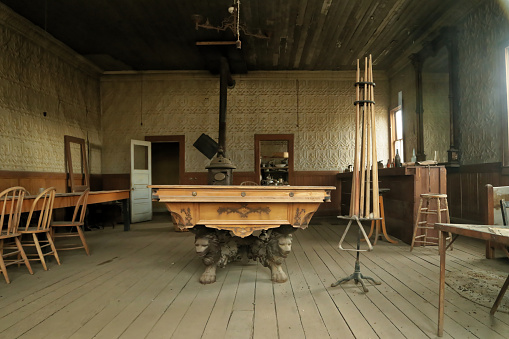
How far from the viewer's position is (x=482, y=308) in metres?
2.43

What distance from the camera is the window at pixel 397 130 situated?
8156mm

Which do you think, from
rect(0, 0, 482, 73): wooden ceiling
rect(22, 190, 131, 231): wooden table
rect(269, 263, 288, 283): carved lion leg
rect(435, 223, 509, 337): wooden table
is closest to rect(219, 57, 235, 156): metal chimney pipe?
rect(0, 0, 482, 73): wooden ceiling

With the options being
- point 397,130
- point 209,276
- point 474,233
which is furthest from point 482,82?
point 209,276

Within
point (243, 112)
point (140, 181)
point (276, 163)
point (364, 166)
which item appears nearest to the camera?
point (364, 166)

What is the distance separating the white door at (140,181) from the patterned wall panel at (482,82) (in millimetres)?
7206

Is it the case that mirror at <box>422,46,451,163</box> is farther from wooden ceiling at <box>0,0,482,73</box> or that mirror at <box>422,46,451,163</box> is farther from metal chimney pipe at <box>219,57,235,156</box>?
metal chimney pipe at <box>219,57,235,156</box>

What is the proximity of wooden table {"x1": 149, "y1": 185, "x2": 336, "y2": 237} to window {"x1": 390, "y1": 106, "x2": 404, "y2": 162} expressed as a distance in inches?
243

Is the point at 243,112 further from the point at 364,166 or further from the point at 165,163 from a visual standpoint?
the point at 364,166

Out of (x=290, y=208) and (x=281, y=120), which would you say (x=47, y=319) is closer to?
(x=290, y=208)

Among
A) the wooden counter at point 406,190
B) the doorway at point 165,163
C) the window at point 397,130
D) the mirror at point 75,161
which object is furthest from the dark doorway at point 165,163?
the wooden counter at point 406,190

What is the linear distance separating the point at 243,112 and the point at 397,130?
438cm

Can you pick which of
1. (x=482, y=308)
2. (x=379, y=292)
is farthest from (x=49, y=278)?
(x=482, y=308)

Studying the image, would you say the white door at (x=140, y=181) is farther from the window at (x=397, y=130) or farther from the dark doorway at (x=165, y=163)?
the window at (x=397, y=130)

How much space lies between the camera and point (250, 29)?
6.21 meters
